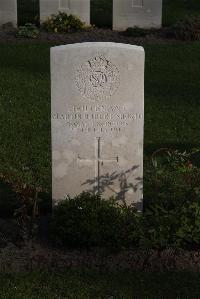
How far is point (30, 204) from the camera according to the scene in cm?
794

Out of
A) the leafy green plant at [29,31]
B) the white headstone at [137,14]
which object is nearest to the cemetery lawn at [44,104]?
the leafy green plant at [29,31]

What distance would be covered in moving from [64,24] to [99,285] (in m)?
14.0

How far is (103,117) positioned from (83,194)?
0.81 metres

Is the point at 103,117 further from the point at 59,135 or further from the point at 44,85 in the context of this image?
the point at 44,85

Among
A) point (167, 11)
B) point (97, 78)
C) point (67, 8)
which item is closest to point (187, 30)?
point (67, 8)

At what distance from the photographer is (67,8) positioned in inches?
805

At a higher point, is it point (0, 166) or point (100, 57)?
point (100, 57)

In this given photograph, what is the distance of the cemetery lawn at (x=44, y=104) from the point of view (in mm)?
10132

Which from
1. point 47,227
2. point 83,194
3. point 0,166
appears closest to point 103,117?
point 83,194

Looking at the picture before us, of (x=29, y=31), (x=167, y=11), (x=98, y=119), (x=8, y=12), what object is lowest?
(x=98, y=119)

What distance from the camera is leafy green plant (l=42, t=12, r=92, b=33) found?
19.9 m

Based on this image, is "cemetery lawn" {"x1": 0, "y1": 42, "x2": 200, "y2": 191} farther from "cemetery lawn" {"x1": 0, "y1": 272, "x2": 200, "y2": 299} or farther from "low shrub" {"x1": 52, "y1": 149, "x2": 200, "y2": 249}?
"cemetery lawn" {"x1": 0, "y1": 272, "x2": 200, "y2": 299}

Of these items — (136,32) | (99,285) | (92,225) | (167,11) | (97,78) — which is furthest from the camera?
(167,11)

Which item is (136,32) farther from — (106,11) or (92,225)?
(92,225)
